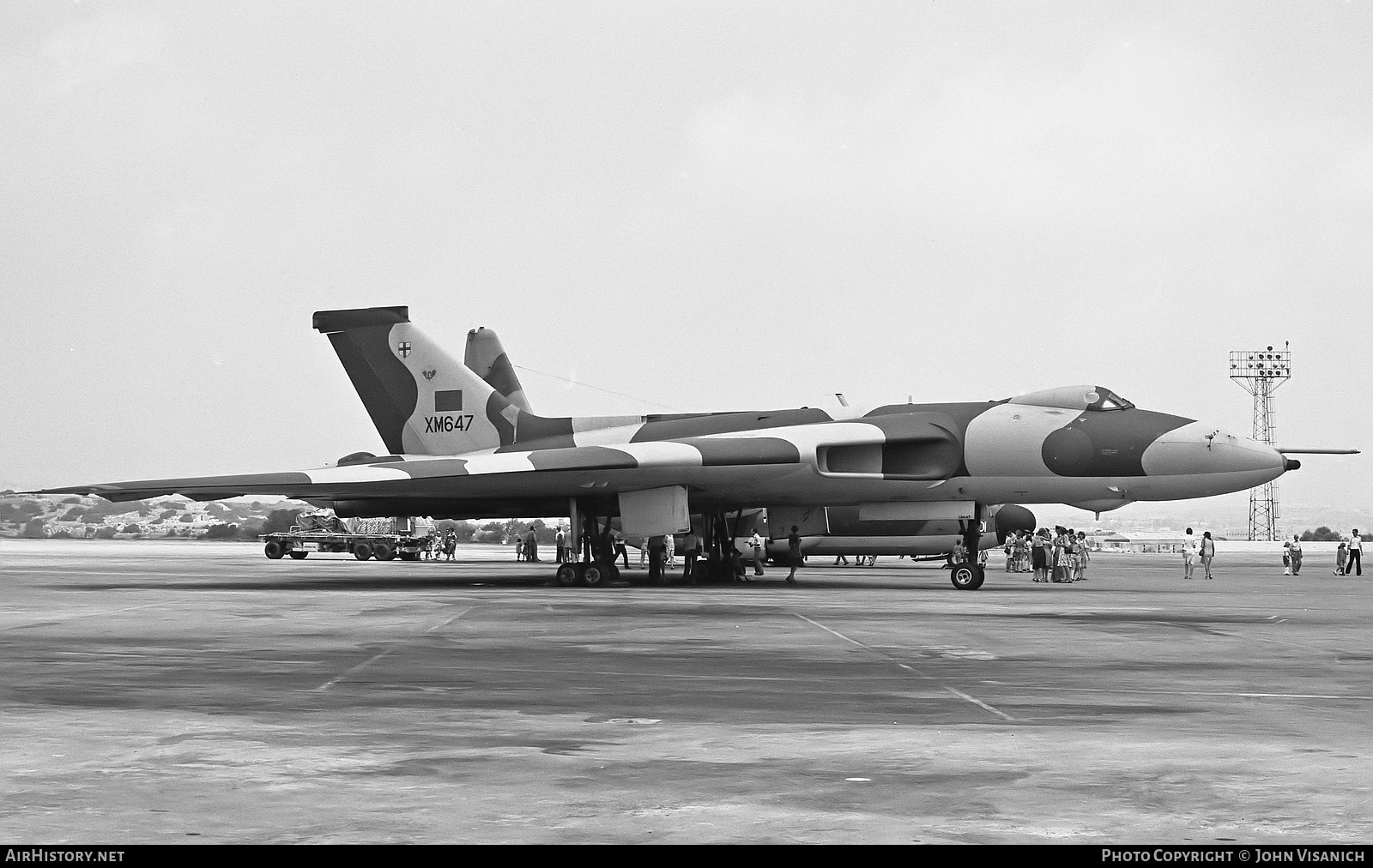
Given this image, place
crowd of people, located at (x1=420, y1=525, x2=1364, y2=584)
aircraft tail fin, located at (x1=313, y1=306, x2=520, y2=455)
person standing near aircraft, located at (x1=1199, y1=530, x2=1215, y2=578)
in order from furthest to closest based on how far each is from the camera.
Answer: person standing near aircraft, located at (x1=1199, y1=530, x2=1215, y2=578) → aircraft tail fin, located at (x1=313, y1=306, x2=520, y2=455) → crowd of people, located at (x1=420, y1=525, x2=1364, y2=584)

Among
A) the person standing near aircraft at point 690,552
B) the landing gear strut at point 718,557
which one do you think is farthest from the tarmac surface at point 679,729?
the landing gear strut at point 718,557

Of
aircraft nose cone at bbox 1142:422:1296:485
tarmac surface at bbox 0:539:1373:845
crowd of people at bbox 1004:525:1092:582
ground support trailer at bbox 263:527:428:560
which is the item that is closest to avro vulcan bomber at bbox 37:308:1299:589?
aircraft nose cone at bbox 1142:422:1296:485

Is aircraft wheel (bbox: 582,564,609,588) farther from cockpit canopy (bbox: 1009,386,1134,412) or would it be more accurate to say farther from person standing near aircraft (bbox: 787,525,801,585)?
cockpit canopy (bbox: 1009,386,1134,412)

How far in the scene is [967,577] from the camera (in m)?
22.5

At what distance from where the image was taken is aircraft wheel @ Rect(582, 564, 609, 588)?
24078 mm

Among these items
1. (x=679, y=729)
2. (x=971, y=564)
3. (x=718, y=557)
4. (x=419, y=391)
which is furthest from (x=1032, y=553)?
(x=679, y=729)

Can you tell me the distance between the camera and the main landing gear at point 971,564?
73.6 feet

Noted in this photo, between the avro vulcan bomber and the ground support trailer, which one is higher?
the avro vulcan bomber

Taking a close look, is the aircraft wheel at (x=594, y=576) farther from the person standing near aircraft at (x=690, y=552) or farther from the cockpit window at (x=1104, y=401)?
the cockpit window at (x=1104, y=401)

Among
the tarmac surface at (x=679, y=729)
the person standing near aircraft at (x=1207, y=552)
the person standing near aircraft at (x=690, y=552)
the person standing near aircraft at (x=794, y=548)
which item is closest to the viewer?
the tarmac surface at (x=679, y=729)

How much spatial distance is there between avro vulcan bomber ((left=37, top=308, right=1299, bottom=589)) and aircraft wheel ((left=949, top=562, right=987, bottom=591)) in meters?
0.03

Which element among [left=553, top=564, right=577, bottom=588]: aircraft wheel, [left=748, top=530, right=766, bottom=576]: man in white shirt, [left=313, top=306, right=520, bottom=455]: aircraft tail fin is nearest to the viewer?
[left=553, top=564, right=577, bottom=588]: aircraft wheel

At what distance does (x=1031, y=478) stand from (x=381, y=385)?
1259cm

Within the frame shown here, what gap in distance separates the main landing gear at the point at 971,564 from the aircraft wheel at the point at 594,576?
19.7ft
